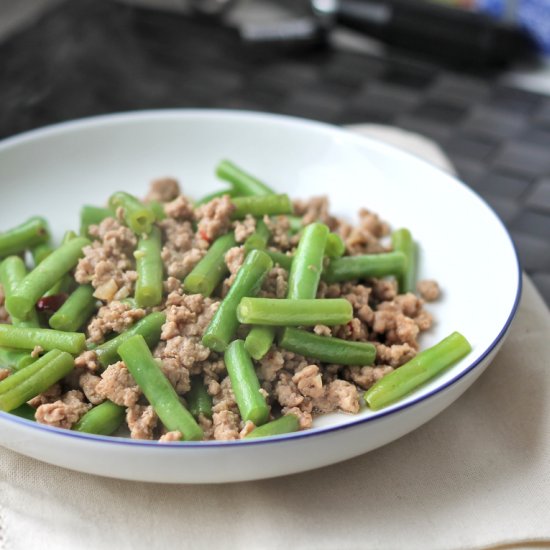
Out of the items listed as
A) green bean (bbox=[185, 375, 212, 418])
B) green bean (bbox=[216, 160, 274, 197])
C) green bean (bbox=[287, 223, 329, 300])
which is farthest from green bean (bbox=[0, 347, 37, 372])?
green bean (bbox=[216, 160, 274, 197])

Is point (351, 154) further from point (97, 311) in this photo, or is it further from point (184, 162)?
point (97, 311)

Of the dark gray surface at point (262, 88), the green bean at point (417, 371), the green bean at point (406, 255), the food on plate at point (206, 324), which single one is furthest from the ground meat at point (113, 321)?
the dark gray surface at point (262, 88)

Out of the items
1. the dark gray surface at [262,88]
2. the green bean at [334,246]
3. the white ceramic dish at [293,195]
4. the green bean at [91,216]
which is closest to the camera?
the white ceramic dish at [293,195]

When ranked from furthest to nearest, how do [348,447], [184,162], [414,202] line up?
A: [184,162], [414,202], [348,447]

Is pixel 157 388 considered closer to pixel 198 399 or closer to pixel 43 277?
pixel 198 399

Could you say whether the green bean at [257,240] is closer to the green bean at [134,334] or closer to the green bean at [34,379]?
the green bean at [134,334]

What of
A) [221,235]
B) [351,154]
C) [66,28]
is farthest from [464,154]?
[66,28]

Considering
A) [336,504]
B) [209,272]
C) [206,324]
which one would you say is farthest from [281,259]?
[336,504]
